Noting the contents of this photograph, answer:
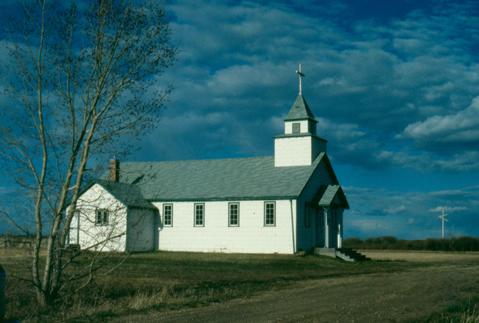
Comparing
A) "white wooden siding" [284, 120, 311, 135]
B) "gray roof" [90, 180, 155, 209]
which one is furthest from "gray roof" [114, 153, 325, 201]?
"white wooden siding" [284, 120, 311, 135]

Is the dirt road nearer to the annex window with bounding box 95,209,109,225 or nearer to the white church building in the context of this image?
the annex window with bounding box 95,209,109,225

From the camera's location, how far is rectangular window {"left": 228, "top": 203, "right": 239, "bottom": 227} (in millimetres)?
40438

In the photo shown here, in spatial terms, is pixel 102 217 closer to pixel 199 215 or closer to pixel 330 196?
pixel 199 215

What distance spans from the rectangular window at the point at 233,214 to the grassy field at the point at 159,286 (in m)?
6.61

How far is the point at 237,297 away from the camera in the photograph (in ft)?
56.6

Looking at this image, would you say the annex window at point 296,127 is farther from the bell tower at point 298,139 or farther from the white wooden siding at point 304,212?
Result: the white wooden siding at point 304,212

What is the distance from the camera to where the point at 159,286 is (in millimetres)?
19875

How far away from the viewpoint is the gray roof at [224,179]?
130 ft

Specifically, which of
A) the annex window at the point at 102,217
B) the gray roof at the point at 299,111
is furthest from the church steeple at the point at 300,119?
the annex window at the point at 102,217

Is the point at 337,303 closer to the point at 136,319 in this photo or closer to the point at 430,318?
the point at 430,318

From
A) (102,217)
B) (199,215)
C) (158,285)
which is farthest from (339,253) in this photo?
(102,217)

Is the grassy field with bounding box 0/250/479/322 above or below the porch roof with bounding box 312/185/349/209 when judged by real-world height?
below

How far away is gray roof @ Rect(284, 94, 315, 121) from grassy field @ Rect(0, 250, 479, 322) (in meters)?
11.5

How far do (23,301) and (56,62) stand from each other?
20.6 feet
